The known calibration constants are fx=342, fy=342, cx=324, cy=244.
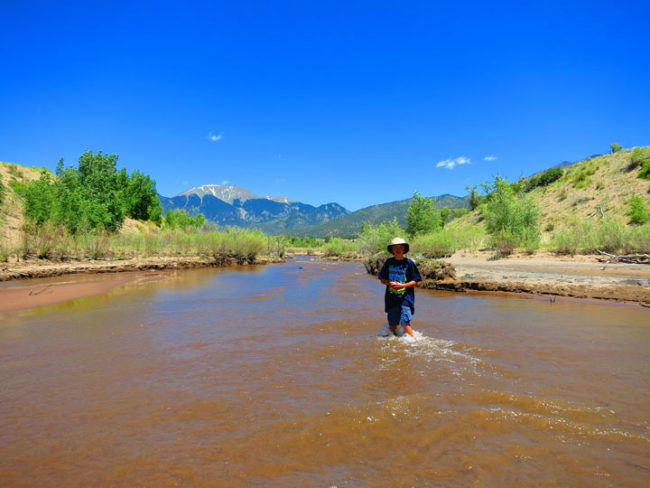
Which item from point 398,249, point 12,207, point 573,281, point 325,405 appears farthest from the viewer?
point 12,207

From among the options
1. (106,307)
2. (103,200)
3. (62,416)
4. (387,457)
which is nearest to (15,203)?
(103,200)

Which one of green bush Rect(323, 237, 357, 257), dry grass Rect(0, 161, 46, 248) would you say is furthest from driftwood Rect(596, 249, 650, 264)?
green bush Rect(323, 237, 357, 257)

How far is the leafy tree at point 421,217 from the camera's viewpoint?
4122cm

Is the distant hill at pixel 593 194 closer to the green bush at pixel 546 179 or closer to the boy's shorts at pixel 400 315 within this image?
the green bush at pixel 546 179

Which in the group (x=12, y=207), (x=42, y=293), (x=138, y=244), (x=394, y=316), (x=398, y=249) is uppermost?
(x=12, y=207)

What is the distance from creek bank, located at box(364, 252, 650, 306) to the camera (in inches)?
410

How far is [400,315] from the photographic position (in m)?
6.53

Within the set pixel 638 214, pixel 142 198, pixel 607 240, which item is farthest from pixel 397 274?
pixel 142 198

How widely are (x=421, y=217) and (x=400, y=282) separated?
3694 cm

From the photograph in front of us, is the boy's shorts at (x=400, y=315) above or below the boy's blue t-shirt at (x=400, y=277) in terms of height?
below

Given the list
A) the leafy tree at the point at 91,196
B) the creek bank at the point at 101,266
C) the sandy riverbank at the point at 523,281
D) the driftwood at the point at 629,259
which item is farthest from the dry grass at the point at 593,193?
the leafy tree at the point at 91,196

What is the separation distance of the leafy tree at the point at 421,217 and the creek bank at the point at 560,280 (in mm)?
21259

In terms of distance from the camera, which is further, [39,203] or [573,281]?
[39,203]

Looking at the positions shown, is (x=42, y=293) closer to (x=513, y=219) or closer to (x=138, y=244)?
(x=138, y=244)
